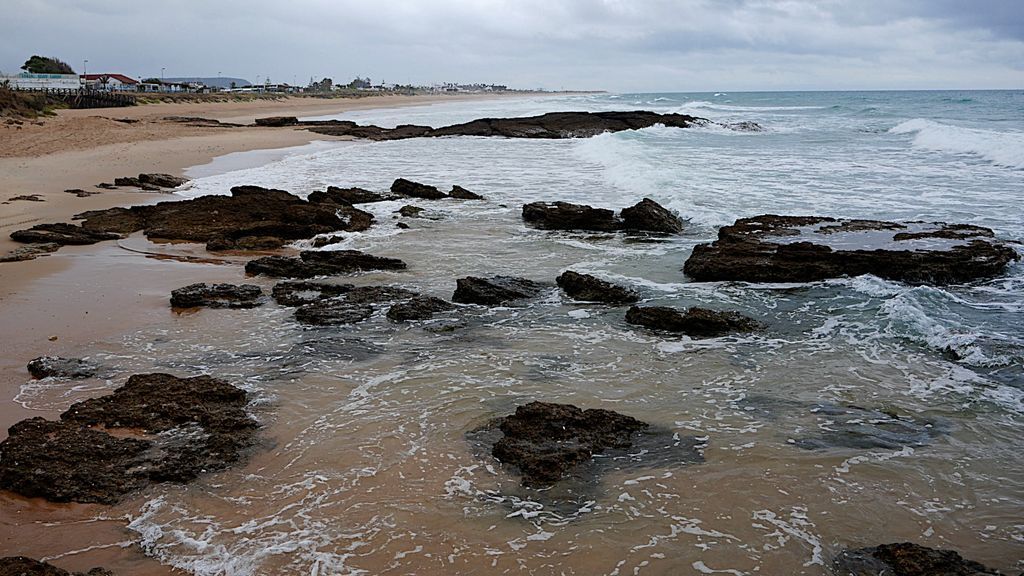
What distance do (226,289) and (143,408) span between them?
3.26 metres

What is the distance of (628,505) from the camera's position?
4211 millimetres

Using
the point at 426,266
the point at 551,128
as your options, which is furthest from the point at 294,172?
the point at 551,128

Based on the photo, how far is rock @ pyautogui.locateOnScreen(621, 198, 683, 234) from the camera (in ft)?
40.1

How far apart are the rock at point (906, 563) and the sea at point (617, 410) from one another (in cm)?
10

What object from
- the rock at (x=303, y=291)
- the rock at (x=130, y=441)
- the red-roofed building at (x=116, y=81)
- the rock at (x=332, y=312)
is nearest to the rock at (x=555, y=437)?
the rock at (x=130, y=441)

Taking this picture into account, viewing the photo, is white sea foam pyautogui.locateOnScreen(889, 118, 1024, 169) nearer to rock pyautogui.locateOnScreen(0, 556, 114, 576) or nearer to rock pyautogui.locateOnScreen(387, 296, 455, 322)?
rock pyautogui.locateOnScreen(387, 296, 455, 322)

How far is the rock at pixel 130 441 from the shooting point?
427 centimetres

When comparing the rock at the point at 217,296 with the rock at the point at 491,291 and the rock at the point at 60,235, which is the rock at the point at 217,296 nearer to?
the rock at the point at 491,291

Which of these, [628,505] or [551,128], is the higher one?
[551,128]

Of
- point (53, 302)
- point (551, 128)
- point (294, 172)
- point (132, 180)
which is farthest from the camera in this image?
point (551, 128)

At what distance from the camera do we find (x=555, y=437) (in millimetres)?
4852

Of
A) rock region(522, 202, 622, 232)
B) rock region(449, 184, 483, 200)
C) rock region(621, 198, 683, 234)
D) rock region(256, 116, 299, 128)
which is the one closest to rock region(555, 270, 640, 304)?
rock region(621, 198, 683, 234)

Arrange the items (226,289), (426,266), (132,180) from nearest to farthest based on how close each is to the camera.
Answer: (226,289) → (426,266) → (132,180)

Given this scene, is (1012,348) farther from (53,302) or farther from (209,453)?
(53,302)
